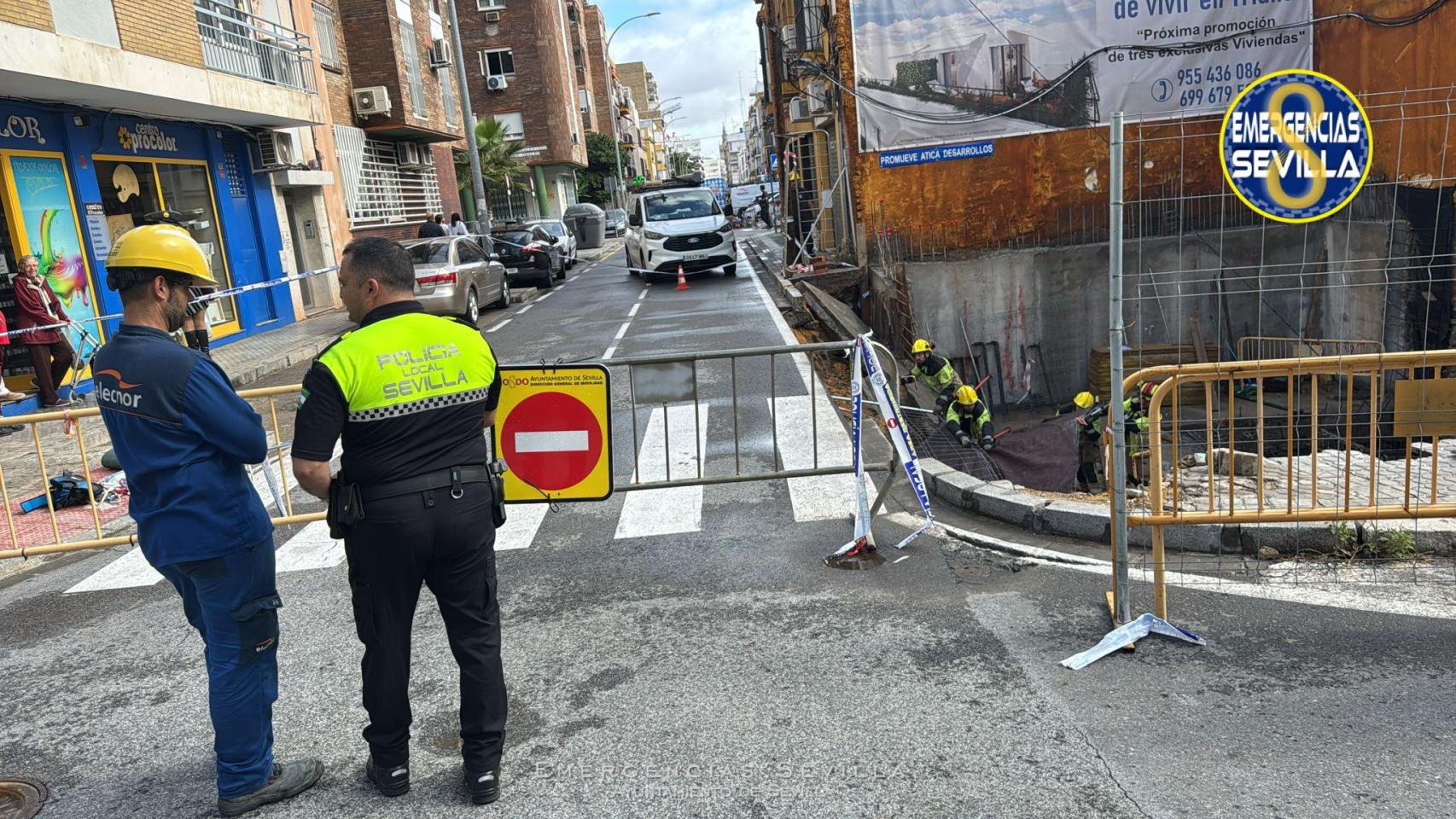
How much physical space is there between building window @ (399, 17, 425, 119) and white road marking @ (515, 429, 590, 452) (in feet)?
77.3

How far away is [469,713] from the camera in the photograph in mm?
3400

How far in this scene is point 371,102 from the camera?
24828 millimetres

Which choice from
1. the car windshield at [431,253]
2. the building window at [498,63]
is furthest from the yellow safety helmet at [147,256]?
the building window at [498,63]

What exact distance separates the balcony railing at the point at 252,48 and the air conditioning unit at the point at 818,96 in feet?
37.2

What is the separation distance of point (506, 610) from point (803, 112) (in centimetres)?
2169

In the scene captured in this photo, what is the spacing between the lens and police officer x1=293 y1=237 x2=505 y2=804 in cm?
315

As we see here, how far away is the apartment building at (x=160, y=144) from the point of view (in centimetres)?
1260

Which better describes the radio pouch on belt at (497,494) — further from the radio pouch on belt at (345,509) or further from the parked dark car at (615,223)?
the parked dark car at (615,223)

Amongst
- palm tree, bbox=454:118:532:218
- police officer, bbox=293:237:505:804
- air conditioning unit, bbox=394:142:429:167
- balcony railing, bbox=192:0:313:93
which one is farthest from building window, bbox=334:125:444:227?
police officer, bbox=293:237:505:804

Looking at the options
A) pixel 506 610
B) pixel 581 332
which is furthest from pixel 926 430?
pixel 581 332

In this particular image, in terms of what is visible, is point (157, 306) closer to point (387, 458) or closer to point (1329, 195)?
point (387, 458)

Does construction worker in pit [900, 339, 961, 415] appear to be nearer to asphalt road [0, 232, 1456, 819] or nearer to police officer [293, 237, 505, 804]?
asphalt road [0, 232, 1456, 819]

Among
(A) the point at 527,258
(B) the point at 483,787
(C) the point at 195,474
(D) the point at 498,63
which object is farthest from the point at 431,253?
(D) the point at 498,63

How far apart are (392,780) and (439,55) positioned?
32.2m
